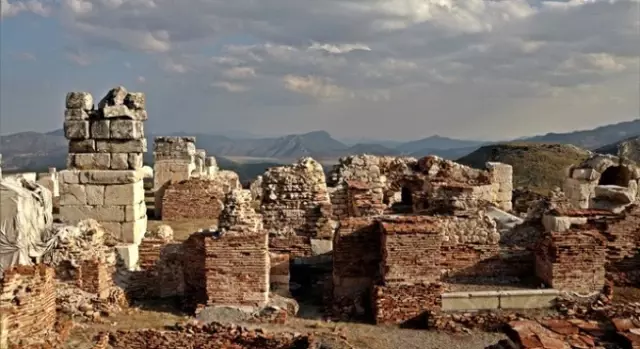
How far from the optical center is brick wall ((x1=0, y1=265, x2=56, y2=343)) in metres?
8.71

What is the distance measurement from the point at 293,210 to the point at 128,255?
3.47m

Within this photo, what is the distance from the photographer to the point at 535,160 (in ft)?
191

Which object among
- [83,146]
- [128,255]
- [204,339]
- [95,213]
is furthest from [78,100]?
[204,339]

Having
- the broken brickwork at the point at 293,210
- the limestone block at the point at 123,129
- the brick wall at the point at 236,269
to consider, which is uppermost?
the limestone block at the point at 123,129

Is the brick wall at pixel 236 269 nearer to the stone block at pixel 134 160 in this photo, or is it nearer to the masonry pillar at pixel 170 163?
the stone block at pixel 134 160

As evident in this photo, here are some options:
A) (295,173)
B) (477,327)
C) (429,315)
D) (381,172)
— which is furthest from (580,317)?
(381,172)

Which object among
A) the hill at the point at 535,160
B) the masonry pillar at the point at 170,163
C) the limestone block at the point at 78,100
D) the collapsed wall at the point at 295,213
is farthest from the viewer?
the hill at the point at 535,160

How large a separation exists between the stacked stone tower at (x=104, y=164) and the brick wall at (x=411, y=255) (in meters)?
5.10

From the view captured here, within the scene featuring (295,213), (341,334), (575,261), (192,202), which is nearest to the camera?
(341,334)

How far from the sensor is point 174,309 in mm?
10969

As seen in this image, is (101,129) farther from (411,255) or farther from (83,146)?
(411,255)

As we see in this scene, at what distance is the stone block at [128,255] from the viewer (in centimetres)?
1209

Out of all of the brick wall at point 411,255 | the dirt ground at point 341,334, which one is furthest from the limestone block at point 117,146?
the brick wall at point 411,255

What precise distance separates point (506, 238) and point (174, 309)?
6.54 m
